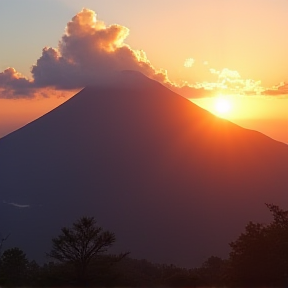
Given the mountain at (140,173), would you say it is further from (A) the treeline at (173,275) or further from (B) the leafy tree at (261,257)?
(A) the treeline at (173,275)

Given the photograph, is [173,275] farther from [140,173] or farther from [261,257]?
[140,173]

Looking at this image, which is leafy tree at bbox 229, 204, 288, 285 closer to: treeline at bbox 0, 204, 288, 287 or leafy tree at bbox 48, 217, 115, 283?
Result: treeline at bbox 0, 204, 288, 287

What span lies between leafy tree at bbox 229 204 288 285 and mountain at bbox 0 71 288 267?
47.9 m

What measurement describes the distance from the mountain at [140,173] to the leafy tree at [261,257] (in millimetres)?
47851

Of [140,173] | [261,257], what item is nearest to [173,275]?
[261,257]

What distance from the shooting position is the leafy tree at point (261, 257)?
17.8 metres

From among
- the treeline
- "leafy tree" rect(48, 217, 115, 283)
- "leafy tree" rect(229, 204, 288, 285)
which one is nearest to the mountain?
"leafy tree" rect(229, 204, 288, 285)

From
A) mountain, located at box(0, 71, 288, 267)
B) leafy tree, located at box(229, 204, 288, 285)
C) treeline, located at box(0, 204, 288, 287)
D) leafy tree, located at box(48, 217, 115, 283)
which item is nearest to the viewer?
treeline, located at box(0, 204, 288, 287)

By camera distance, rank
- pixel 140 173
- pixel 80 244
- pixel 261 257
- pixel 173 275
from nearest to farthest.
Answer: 1. pixel 261 257
2. pixel 80 244
3. pixel 173 275
4. pixel 140 173

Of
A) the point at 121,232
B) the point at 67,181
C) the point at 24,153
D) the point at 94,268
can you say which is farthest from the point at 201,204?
the point at 94,268

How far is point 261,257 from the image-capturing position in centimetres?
1916

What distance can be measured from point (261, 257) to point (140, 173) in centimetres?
8567

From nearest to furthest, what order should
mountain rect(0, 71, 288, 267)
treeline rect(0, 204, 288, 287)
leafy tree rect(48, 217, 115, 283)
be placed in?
treeline rect(0, 204, 288, 287) → leafy tree rect(48, 217, 115, 283) → mountain rect(0, 71, 288, 267)

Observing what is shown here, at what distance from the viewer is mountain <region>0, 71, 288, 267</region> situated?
8169 centimetres
